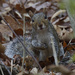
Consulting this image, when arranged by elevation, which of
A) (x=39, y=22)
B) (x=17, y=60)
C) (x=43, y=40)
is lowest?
(x=17, y=60)

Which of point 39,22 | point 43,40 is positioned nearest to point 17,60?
point 43,40

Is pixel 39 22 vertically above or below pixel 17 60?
above

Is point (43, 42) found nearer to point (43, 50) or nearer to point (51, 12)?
point (43, 50)

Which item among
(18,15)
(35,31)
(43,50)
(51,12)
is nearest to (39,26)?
(35,31)

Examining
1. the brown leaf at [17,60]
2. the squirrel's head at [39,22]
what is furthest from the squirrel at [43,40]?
the brown leaf at [17,60]

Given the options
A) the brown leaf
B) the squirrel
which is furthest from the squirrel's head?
the brown leaf

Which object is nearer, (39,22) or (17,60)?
(39,22)

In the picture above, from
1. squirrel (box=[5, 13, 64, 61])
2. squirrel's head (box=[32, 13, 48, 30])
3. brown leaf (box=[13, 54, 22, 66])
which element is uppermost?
squirrel's head (box=[32, 13, 48, 30])

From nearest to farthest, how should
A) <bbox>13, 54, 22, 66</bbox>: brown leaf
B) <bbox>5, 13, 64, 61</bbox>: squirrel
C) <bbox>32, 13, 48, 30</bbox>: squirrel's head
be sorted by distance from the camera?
1. <bbox>32, 13, 48, 30</bbox>: squirrel's head
2. <bbox>5, 13, 64, 61</bbox>: squirrel
3. <bbox>13, 54, 22, 66</bbox>: brown leaf

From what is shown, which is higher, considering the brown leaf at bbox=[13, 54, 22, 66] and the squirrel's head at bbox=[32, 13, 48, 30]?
the squirrel's head at bbox=[32, 13, 48, 30]

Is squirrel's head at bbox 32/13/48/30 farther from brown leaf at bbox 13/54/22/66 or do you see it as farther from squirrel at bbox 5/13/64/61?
brown leaf at bbox 13/54/22/66

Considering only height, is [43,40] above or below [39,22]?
below

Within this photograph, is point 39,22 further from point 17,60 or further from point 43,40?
point 17,60
